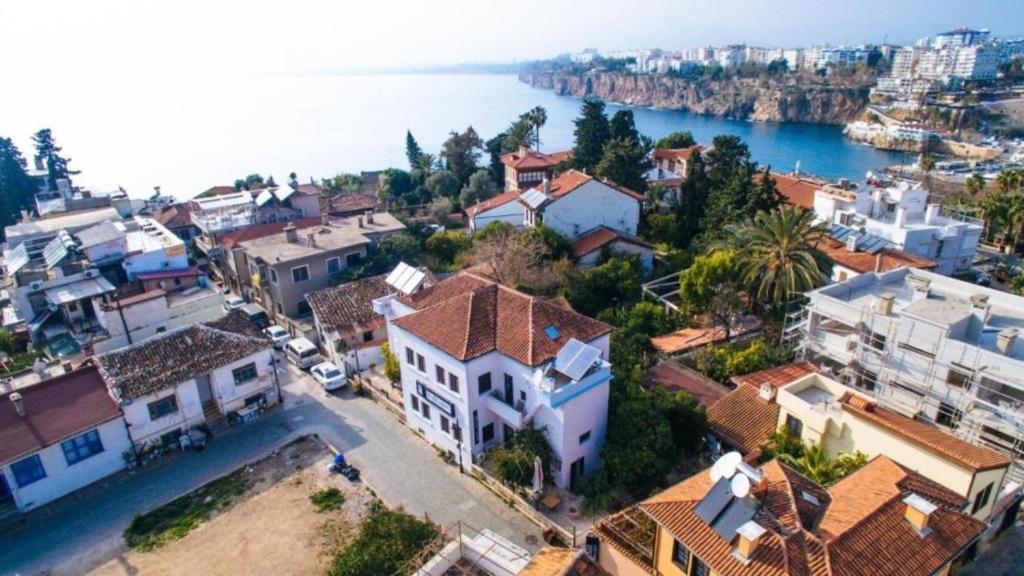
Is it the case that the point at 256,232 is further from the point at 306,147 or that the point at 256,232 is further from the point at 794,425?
the point at 306,147

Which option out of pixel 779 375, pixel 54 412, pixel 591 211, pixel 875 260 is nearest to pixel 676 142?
pixel 591 211

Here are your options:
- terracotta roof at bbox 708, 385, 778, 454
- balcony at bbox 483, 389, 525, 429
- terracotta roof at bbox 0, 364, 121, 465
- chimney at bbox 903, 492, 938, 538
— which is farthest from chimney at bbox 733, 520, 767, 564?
terracotta roof at bbox 0, 364, 121, 465

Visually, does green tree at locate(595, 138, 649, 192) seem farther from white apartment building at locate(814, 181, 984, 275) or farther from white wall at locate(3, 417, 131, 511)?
white wall at locate(3, 417, 131, 511)

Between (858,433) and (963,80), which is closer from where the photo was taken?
(858,433)

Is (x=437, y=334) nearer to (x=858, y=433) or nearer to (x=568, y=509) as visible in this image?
(x=568, y=509)

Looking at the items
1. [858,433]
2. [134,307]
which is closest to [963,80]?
[858,433]

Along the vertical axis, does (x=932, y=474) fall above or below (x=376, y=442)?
above

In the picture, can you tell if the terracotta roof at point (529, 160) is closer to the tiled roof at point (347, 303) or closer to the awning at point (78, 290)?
the tiled roof at point (347, 303)

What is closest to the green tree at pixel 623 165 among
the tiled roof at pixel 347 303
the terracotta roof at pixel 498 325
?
the tiled roof at pixel 347 303
